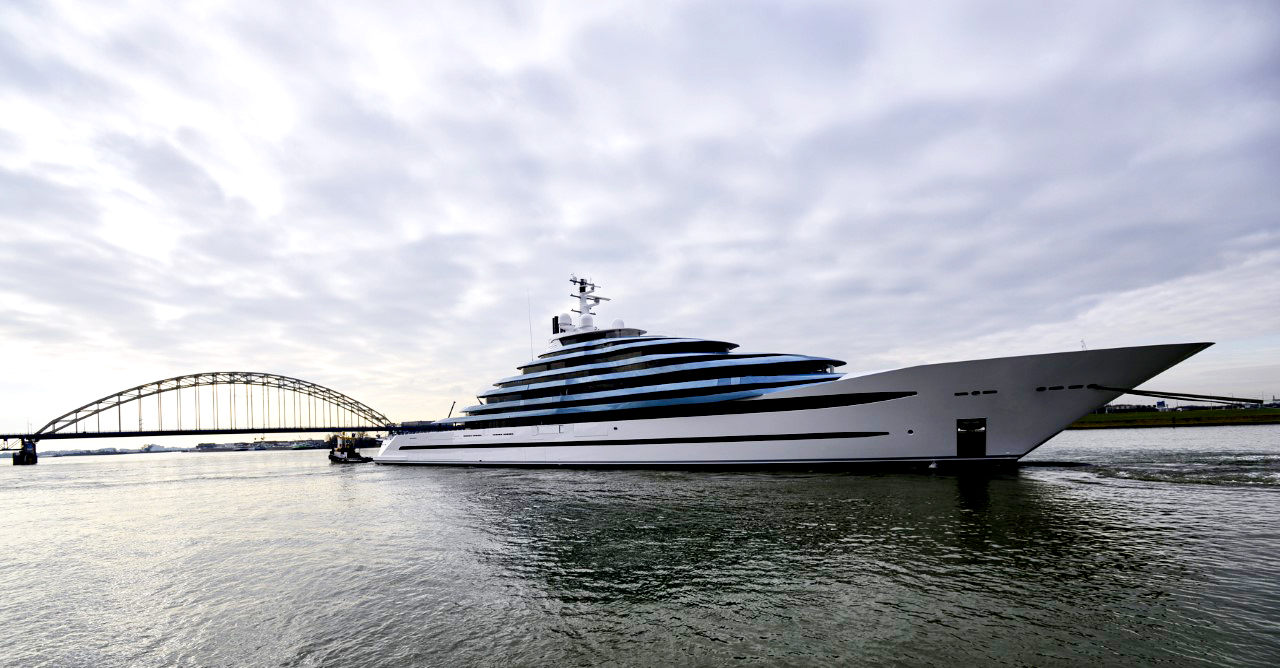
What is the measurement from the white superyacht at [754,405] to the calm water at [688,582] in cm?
518

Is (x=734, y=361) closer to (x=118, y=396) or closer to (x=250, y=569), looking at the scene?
(x=250, y=569)

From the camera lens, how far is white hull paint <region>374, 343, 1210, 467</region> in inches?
982

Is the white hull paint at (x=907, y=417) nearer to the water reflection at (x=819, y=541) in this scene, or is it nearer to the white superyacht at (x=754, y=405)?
the white superyacht at (x=754, y=405)

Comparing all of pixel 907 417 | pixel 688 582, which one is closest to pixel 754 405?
pixel 907 417

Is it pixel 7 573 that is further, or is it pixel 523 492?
pixel 523 492

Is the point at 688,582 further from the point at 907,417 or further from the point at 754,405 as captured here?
the point at 754,405

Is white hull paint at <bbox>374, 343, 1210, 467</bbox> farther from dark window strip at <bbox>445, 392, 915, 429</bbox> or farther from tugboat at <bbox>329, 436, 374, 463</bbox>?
tugboat at <bbox>329, 436, 374, 463</bbox>

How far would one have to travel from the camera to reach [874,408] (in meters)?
28.8

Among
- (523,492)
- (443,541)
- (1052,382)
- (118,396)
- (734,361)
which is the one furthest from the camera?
(118,396)

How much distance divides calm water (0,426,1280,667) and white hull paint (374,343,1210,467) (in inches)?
185

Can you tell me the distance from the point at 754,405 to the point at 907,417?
333 inches

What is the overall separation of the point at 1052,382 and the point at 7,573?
126ft

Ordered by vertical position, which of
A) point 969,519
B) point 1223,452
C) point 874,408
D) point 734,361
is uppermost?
point 734,361

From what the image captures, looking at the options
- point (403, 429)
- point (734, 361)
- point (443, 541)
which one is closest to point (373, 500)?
point (443, 541)
